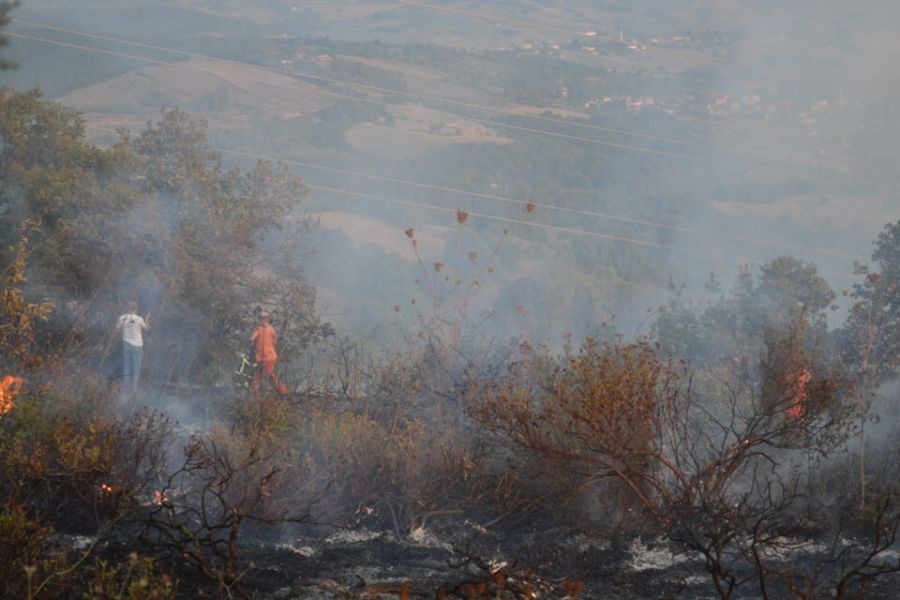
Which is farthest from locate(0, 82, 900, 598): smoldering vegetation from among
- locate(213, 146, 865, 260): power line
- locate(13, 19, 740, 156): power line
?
locate(13, 19, 740, 156): power line

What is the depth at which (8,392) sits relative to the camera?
742 cm

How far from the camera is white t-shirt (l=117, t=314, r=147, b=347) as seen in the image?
1056 cm

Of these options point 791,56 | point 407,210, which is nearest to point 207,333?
point 407,210

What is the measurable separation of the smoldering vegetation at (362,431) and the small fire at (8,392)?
0.07ft

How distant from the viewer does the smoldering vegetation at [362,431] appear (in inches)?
245

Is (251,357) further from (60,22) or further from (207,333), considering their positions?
(60,22)

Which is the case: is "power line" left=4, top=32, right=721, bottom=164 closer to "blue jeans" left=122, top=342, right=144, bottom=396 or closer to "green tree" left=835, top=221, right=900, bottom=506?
"green tree" left=835, top=221, right=900, bottom=506

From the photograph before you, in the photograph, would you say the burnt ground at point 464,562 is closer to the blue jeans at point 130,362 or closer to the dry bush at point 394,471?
the dry bush at point 394,471

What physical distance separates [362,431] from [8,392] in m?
2.63

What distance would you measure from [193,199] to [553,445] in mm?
6394

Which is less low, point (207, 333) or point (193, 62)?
point (193, 62)

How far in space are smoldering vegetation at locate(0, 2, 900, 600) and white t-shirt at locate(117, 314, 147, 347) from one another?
223mm

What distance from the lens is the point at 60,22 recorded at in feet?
138

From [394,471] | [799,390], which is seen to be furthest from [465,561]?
[799,390]
